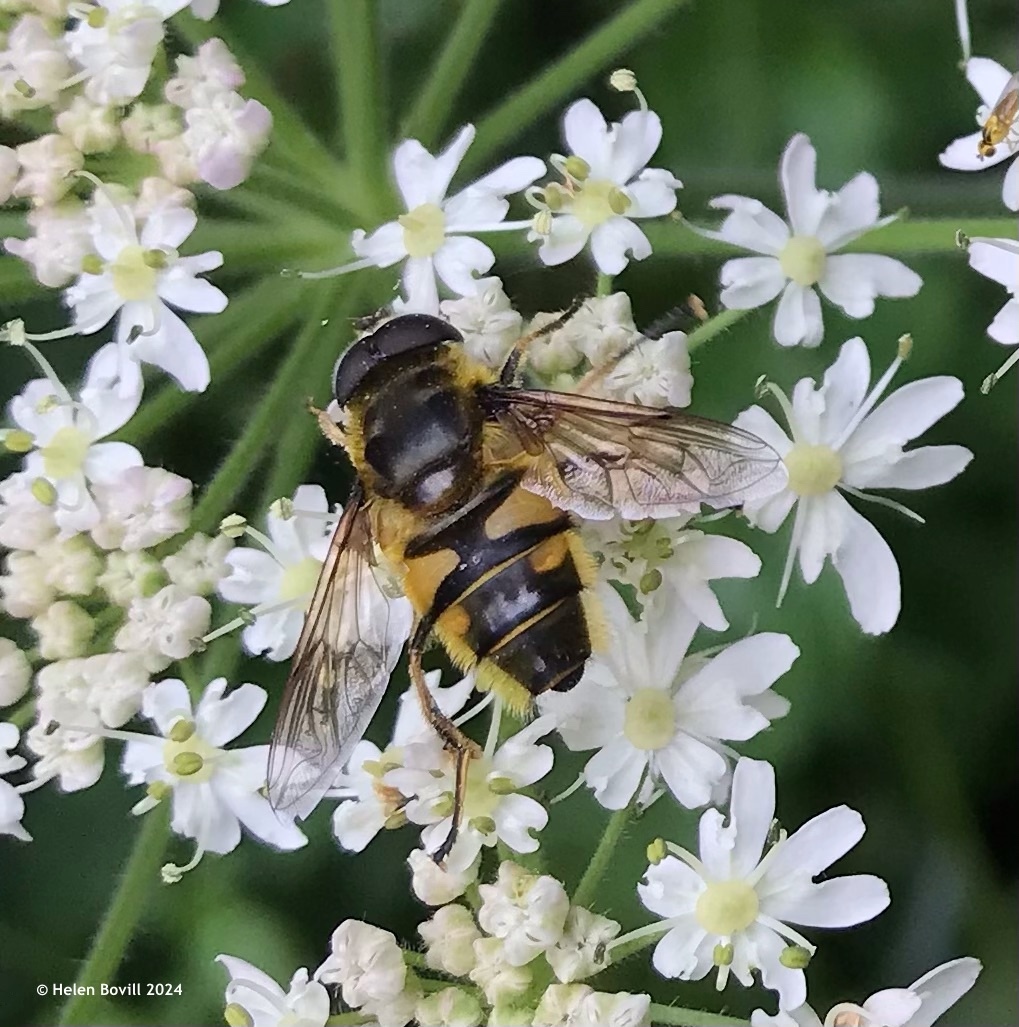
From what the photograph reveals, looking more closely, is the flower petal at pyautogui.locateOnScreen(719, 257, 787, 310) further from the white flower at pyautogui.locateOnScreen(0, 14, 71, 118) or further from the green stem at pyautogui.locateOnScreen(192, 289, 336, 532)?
the white flower at pyautogui.locateOnScreen(0, 14, 71, 118)

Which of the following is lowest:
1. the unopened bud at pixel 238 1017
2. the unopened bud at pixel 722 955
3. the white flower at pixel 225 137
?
the unopened bud at pixel 722 955

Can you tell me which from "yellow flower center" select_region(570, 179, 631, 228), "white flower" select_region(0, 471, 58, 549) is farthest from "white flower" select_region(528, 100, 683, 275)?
"white flower" select_region(0, 471, 58, 549)

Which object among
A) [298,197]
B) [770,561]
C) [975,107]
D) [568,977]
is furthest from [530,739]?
[975,107]

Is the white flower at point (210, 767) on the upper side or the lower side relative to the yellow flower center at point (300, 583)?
lower

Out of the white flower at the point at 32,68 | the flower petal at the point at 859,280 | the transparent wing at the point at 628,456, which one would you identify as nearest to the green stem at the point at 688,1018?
the transparent wing at the point at 628,456

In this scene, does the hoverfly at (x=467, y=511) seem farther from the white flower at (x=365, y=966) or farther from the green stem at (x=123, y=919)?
the green stem at (x=123, y=919)

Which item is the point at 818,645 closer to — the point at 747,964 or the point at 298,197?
the point at 747,964

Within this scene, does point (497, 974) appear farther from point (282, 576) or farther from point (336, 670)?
point (282, 576)

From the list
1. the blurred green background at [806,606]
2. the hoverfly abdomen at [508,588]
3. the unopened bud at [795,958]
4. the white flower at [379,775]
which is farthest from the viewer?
the blurred green background at [806,606]
